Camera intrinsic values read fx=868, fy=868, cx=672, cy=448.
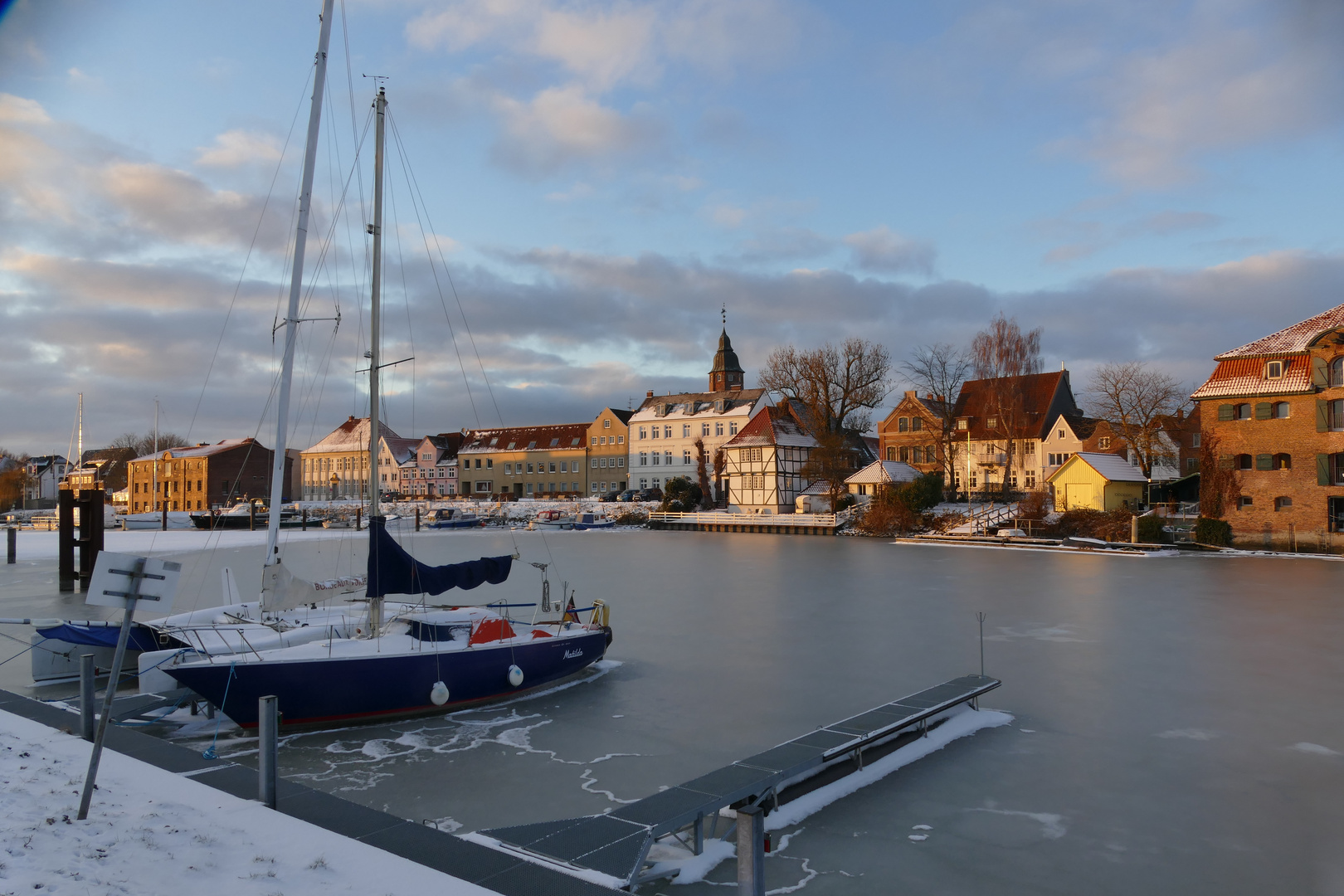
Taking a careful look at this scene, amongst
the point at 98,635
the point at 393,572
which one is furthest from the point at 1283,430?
the point at 98,635

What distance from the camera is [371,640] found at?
13211mm

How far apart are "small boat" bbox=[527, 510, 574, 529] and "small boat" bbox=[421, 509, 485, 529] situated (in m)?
5.38

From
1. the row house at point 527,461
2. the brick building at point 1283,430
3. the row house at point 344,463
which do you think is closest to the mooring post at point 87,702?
the brick building at point 1283,430

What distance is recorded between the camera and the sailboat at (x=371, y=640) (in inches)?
467

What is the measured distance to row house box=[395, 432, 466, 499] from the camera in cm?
9931

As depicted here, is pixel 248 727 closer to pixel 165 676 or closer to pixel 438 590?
pixel 165 676

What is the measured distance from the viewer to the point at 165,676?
1326cm

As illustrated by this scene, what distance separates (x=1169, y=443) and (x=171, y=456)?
306 feet

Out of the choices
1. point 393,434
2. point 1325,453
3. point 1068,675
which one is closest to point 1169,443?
point 1325,453

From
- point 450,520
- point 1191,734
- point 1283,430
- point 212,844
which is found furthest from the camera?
point 450,520

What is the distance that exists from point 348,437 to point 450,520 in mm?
38560

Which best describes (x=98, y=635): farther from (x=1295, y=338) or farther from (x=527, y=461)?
(x=527, y=461)

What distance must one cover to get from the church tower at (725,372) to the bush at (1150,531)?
51.5 metres

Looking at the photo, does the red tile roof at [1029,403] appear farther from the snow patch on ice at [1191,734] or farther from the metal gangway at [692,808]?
the metal gangway at [692,808]
